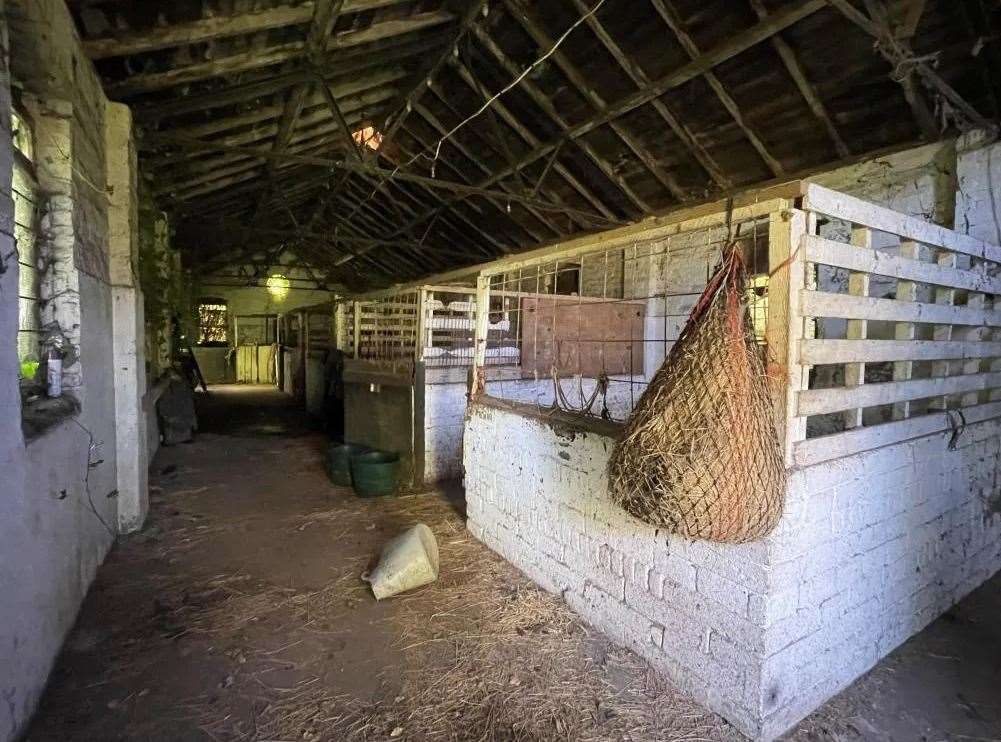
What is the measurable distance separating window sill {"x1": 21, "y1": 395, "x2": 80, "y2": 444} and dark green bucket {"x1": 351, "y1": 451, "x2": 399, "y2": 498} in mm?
2228

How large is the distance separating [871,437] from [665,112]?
13.7 feet

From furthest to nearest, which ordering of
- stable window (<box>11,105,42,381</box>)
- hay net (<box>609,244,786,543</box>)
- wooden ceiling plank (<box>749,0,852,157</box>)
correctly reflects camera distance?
wooden ceiling plank (<box>749,0,852,157</box>), stable window (<box>11,105,42,381</box>), hay net (<box>609,244,786,543</box>)

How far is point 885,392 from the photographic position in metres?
2.15

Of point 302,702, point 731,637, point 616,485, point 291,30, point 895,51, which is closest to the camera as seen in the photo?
point 616,485

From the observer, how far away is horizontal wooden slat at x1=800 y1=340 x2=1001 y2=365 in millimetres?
1757

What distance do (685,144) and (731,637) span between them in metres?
5.10

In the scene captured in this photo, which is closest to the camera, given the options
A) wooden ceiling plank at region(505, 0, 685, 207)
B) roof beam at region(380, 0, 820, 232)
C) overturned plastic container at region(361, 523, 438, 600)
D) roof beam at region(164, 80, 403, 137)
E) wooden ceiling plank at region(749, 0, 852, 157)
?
overturned plastic container at region(361, 523, 438, 600)

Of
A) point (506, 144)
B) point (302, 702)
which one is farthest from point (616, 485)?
point (506, 144)

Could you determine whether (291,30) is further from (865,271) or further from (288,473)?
(865,271)

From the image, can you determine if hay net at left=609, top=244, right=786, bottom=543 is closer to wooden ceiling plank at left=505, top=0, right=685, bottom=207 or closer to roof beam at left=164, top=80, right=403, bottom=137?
wooden ceiling plank at left=505, top=0, right=685, bottom=207

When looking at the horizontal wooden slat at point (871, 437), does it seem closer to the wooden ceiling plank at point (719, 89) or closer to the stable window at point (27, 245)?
the wooden ceiling plank at point (719, 89)

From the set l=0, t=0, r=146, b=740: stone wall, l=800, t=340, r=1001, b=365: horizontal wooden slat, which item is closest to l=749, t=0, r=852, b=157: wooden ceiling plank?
l=800, t=340, r=1001, b=365: horizontal wooden slat

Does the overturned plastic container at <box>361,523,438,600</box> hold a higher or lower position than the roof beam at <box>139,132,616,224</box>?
lower

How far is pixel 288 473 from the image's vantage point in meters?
5.41
